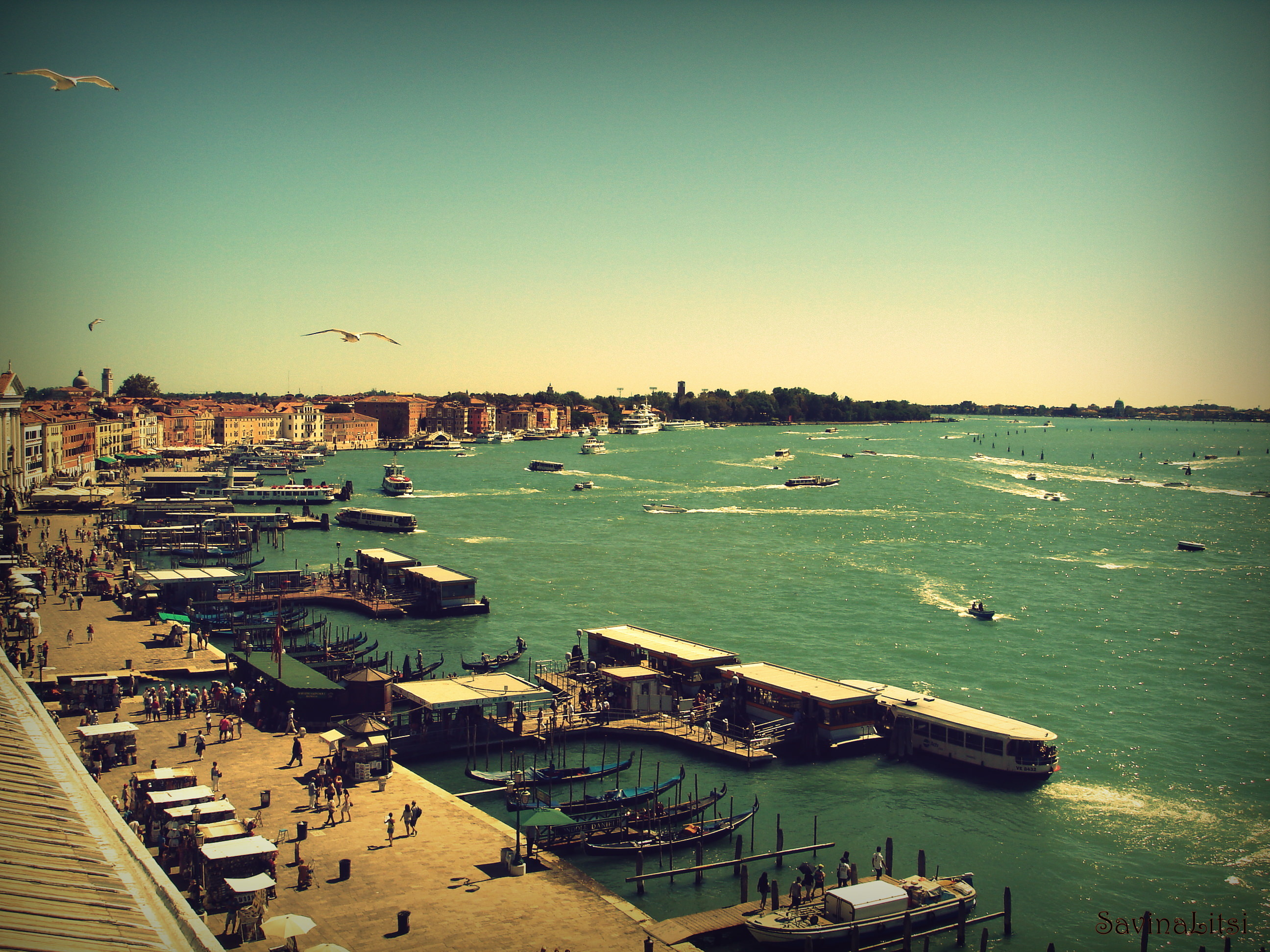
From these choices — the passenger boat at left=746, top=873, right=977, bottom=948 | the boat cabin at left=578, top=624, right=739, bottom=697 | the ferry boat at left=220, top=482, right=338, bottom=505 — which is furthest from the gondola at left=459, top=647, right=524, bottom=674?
the ferry boat at left=220, top=482, right=338, bottom=505

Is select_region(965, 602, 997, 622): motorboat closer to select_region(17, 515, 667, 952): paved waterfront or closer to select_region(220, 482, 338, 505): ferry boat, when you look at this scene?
select_region(17, 515, 667, 952): paved waterfront

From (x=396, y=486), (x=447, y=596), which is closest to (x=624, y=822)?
(x=447, y=596)

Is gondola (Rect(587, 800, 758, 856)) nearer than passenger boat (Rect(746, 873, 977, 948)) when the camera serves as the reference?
No

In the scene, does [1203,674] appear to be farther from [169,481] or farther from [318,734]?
[169,481]

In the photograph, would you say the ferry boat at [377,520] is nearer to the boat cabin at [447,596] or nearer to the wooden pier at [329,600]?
the wooden pier at [329,600]

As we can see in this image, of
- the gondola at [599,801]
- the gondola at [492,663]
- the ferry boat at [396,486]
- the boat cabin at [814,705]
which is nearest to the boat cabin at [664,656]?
the boat cabin at [814,705]

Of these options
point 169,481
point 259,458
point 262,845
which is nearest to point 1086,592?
point 262,845
